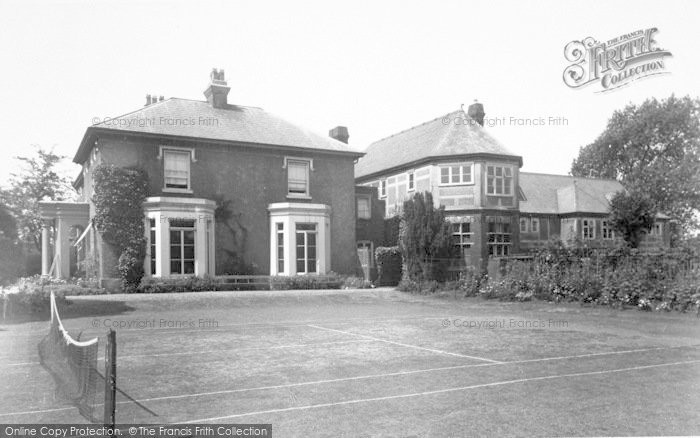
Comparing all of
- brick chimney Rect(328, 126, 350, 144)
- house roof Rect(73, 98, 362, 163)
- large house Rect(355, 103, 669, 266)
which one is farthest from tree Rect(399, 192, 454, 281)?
brick chimney Rect(328, 126, 350, 144)

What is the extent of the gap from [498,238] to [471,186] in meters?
3.46

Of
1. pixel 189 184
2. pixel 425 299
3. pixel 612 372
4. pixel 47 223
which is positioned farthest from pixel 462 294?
pixel 47 223

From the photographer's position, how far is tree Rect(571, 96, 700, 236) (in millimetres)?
54469

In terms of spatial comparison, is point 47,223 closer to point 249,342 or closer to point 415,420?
point 249,342

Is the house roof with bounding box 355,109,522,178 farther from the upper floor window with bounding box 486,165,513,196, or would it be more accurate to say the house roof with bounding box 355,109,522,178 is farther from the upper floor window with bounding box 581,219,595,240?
the upper floor window with bounding box 581,219,595,240

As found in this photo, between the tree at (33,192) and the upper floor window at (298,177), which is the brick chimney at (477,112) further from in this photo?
the tree at (33,192)

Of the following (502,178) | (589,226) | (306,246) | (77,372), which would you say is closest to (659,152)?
(589,226)

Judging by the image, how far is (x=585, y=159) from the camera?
2564 inches

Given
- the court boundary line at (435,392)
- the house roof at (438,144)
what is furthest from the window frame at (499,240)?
the court boundary line at (435,392)

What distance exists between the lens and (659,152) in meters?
58.6

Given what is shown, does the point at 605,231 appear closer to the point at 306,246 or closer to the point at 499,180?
the point at 499,180

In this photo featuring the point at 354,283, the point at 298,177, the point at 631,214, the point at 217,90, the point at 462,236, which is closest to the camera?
the point at 354,283

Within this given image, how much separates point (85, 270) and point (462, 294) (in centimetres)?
1665

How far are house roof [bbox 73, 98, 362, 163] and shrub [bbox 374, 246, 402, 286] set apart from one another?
17.5ft
